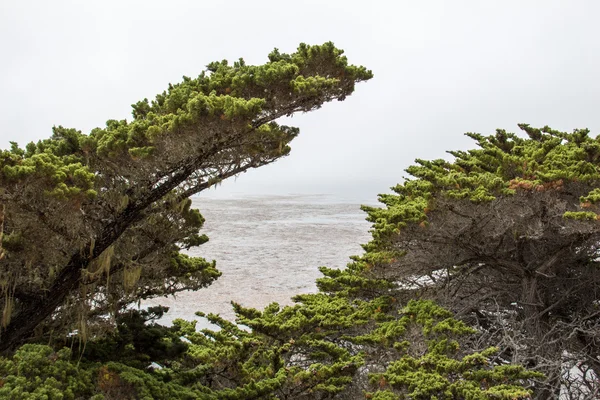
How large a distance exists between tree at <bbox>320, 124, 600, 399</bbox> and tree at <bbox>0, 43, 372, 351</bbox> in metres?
2.36

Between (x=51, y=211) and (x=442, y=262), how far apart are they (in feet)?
17.8

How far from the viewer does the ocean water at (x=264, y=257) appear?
13.4 meters

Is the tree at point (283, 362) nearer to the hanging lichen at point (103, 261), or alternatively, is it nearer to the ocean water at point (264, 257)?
the hanging lichen at point (103, 261)

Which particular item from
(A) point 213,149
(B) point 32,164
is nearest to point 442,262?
(A) point 213,149

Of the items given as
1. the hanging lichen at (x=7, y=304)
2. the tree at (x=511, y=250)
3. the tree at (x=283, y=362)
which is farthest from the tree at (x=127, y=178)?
the tree at (x=511, y=250)

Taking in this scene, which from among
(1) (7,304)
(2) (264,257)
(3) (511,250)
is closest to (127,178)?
(1) (7,304)

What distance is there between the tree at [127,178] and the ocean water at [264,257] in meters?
4.20

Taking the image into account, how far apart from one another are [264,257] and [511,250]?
40.5 feet

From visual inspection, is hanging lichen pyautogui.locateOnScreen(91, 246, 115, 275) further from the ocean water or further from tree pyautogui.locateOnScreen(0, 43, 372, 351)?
the ocean water

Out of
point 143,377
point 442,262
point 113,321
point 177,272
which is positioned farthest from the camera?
point 442,262

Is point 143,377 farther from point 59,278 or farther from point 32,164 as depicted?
point 32,164

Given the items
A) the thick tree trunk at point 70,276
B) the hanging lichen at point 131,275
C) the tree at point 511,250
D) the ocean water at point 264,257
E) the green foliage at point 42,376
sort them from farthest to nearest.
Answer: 1. the ocean water at point 264,257
2. the tree at point 511,250
3. the hanging lichen at point 131,275
4. the thick tree trunk at point 70,276
5. the green foliage at point 42,376

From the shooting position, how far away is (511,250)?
6.84m

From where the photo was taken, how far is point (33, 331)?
193 inches
